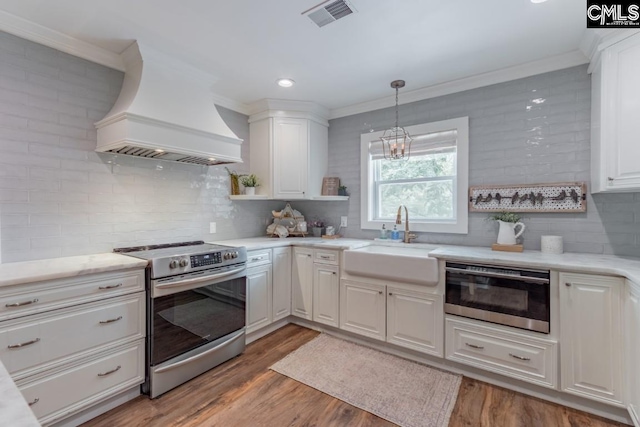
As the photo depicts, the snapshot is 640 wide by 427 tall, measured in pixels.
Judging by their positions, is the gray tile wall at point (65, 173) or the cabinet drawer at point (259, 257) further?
the cabinet drawer at point (259, 257)

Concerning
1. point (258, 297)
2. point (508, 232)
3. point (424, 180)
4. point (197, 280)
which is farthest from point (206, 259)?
point (508, 232)

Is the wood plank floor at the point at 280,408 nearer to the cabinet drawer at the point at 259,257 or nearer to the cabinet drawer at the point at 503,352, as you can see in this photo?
the cabinet drawer at the point at 503,352

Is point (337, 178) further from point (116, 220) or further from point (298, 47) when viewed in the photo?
point (116, 220)

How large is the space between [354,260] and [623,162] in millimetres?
2054

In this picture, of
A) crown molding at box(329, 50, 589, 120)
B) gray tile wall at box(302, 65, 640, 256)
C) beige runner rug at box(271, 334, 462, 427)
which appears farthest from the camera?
crown molding at box(329, 50, 589, 120)

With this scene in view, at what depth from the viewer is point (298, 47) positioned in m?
2.39

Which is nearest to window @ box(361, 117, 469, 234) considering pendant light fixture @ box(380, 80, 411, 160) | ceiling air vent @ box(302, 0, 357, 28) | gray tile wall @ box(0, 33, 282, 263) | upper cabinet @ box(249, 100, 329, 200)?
pendant light fixture @ box(380, 80, 411, 160)

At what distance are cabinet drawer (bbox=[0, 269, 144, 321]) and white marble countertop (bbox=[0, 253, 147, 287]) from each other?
5 centimetres

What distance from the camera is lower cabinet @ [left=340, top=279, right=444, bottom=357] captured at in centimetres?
254

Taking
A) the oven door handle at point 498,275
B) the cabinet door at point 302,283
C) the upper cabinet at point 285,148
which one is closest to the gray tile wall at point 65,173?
the upper cabinet at point 285,148

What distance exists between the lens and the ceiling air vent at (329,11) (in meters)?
1.88

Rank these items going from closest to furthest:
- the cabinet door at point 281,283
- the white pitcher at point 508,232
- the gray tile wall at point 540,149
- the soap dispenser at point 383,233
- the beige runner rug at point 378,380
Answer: the beige runner rug at point 378,380
the gray tile wall at point 540,149
the white pitcher at point 508,232
the cabinet door at point 281,283
the soap dispenser at point 383,233

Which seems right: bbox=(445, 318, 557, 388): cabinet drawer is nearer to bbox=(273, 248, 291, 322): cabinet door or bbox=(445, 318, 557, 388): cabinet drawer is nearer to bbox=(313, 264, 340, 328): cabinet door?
bbox=(313, 264, 340, 328): cabinet door

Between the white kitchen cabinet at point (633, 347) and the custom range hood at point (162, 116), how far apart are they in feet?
10.1
